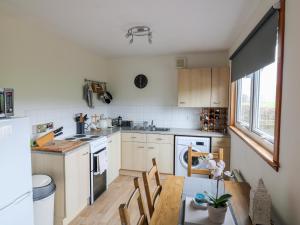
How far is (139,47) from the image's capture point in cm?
338

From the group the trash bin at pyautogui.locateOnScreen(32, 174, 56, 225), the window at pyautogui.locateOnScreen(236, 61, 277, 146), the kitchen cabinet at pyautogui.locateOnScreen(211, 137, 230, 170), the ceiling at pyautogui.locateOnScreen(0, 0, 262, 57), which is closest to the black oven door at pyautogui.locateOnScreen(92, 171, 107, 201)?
the trash bin at pyautogui.locateOnScreen(32, 174, 56, 225)

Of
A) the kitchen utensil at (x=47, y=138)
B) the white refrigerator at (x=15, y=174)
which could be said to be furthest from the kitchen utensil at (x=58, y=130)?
the white refrigerator at (x=15, y=174)

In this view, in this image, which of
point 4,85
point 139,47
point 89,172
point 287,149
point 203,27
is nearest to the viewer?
point 287,149

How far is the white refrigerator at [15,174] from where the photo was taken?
1.47 metres

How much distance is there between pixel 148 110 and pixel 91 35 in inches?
73.7

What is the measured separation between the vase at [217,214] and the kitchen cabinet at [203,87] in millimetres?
2517

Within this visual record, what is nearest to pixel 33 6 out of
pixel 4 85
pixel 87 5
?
pixel 87 5

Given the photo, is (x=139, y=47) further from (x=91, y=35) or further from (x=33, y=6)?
(x=33, y=6)

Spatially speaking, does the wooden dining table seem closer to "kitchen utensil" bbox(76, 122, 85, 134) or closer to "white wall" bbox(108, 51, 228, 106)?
"kitchen utensil" bbox(76, 122, 85, 134)

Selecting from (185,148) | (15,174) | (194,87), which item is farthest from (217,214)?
(194,87)

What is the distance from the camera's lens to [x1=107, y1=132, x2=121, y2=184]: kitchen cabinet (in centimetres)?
329

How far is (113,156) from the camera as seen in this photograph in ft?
11.3

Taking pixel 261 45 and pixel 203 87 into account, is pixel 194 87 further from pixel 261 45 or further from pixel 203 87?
pixel 261 45

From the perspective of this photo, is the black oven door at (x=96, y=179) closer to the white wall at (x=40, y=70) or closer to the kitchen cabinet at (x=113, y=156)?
the kitchen cabinet at (x=113, y=156)
